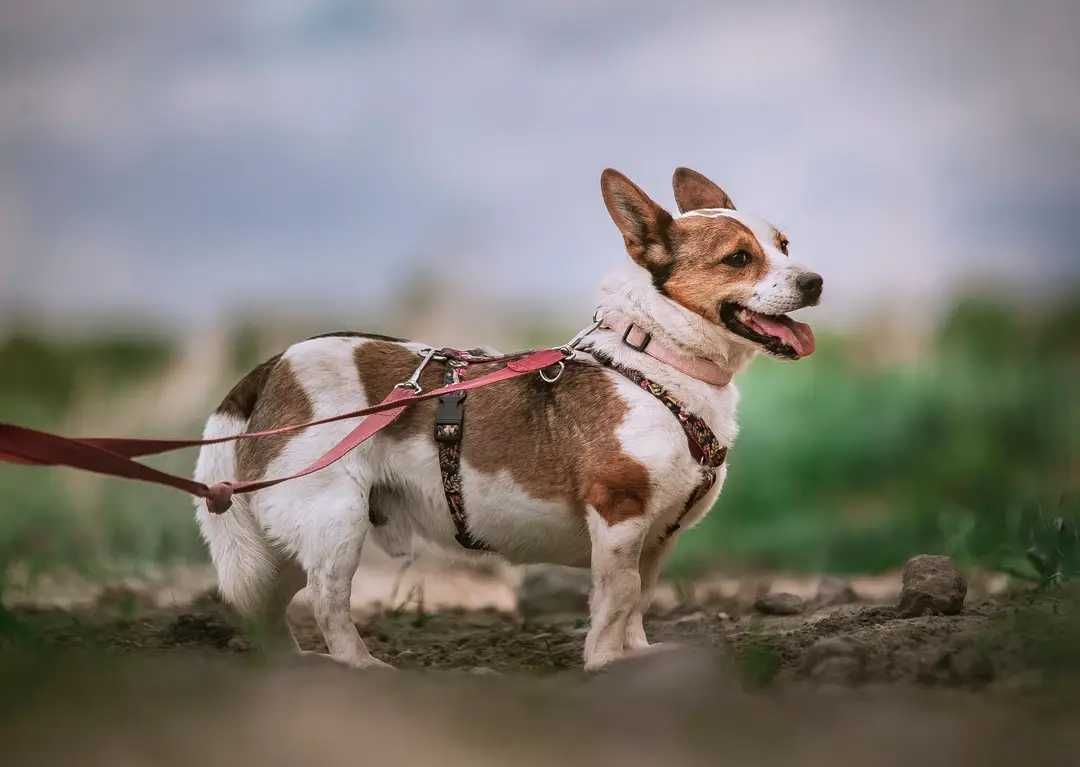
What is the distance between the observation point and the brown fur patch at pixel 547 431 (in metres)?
4.11

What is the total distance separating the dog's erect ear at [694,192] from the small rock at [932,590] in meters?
1.76

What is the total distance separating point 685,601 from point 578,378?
215 cm

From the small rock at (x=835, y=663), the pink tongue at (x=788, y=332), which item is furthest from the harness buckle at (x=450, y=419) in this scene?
the small rock at (x=835, y=663)

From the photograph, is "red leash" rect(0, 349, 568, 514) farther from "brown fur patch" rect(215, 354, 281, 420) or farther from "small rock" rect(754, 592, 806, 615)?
"small rock" rect(754, 592, 806, 615)

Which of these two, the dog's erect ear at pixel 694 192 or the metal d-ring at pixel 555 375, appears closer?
the metal d-ring at pixel 555 375

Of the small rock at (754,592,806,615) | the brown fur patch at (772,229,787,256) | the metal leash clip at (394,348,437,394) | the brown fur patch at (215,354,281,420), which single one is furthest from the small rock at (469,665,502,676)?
the brown fur patch at (772,229,787,256)

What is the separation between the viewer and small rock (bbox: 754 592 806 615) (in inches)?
216

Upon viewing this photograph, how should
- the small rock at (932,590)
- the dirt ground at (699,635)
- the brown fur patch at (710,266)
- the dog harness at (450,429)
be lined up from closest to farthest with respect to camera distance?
the dirt ground at (699,635) < the dog harness at (450,429) < the brown fur patch at (710,266) < the small rock at (932,590)

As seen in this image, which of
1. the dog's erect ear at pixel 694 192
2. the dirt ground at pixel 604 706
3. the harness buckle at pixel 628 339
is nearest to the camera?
the dirt ground at pixel 604 706

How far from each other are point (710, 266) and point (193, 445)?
1955 mm

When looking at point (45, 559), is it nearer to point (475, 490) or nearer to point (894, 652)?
point (475, 490)

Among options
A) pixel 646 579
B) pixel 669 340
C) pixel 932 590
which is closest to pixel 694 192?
pixel 669 340

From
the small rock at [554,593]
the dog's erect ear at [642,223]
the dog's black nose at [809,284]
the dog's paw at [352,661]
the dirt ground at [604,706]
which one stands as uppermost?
the dog's erect ear at [642,223]

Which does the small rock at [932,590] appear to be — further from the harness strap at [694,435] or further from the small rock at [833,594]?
the harness strap at [694,435]
